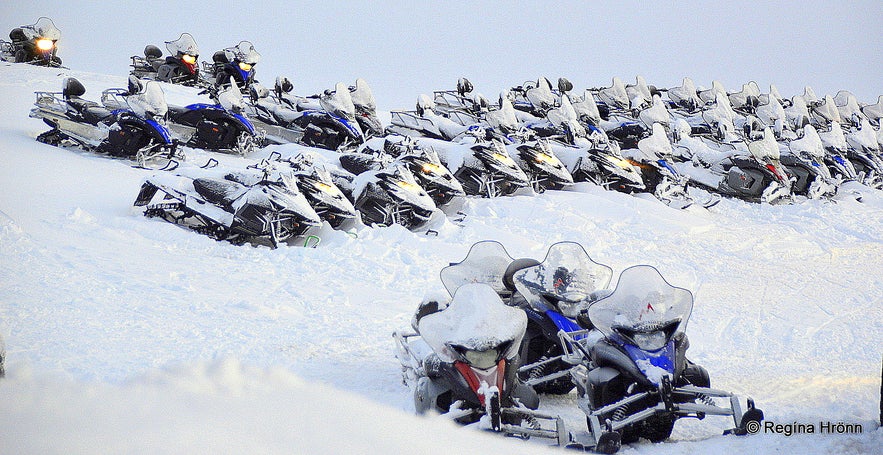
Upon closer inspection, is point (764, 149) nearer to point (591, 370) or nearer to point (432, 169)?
point (432, 169)

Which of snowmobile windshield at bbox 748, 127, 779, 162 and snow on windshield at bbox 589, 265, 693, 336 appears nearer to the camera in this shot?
snow on windshield at bbox 589, 265, 693, 336

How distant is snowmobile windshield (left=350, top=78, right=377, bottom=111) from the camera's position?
607 inches

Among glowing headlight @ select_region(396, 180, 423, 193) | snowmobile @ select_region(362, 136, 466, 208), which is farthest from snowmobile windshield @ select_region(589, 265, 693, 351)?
snowmobile @ select_region(362, 136, 466, 208)

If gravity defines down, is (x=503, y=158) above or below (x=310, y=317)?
above

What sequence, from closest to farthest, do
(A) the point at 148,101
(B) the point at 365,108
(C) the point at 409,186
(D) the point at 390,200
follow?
(D) the point at 390,200, (C) the point at 409,186, (A) the point at 148,101, (B) the point at 365,108

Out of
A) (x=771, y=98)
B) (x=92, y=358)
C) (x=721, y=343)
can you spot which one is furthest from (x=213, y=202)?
(x=771, y=98)

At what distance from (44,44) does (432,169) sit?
13515mm

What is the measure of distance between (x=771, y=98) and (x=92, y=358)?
23635 mm

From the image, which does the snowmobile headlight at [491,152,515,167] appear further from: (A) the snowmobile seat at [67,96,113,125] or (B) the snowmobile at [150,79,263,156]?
(A) the snowmobile seat at [67,96,113,125]

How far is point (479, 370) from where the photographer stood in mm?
4355

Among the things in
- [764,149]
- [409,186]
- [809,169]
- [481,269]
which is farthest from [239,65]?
[481,269]

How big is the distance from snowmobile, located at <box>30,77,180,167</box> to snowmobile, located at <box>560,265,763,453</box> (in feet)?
27.7

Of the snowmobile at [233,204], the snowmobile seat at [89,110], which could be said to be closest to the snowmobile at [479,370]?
the snowmobile at [233,204]

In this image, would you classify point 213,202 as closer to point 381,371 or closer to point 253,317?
point 253,317
